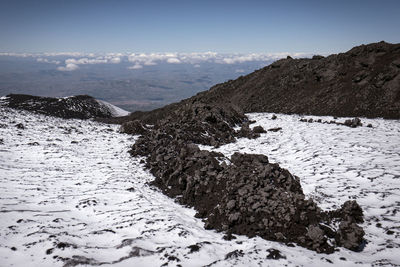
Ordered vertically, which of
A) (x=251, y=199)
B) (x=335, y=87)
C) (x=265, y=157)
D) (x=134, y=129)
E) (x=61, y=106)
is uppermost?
(x=335, y=87)

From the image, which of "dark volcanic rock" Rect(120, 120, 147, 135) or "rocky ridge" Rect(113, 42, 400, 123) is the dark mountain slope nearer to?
"rocky ridge" Rect(113, 42, 400, 123)

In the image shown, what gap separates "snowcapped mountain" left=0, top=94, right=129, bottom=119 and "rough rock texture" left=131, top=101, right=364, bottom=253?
61.2 metres

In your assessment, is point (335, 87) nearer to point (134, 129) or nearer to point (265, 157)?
point (265, 157)

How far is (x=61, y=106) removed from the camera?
71750 millimetres

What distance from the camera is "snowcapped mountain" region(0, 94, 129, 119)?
2607 inches

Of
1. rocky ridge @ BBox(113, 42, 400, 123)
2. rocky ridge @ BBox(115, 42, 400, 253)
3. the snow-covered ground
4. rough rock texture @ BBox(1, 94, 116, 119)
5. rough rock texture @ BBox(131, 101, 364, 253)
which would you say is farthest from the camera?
rough rock texture @ BBox(1, 94, 116, 119)

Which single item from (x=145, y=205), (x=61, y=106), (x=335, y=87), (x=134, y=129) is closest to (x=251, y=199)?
(x=145, y=205)

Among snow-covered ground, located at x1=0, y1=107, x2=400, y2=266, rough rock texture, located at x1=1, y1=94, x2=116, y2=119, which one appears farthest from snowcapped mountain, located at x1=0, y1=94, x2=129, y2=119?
snow-covered ground, located at x1=0, y1=107, x2=400, y2=266

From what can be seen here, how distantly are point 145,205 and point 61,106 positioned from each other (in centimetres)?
7550

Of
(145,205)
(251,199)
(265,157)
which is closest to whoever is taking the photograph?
(251,199)

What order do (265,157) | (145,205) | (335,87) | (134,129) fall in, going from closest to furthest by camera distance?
(145,205)
(265,157)
(134,129)
(335,87)

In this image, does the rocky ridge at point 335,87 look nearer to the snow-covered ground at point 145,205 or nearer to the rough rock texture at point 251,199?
the snow-covered ground at point 145,205

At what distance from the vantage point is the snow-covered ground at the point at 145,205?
6.25 meters

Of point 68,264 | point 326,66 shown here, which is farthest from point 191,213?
point 326,66
